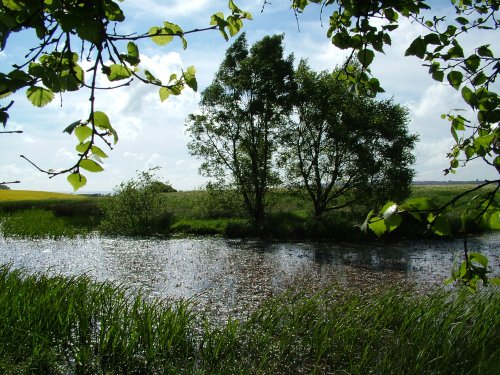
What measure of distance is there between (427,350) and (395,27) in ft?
14.3

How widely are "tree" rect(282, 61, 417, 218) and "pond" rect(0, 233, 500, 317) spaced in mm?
3537

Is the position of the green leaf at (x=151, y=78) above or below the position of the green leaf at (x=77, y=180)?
above

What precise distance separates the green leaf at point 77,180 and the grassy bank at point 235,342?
3640 millimetres

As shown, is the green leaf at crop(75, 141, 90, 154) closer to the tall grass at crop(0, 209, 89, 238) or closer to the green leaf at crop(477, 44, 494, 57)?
the green leaf at crop(477, 44, 494, 57)

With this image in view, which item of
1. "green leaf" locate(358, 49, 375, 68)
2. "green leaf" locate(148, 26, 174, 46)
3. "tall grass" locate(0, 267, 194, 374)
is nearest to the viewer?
"green leaf" locate(148, 26, 174, 46)

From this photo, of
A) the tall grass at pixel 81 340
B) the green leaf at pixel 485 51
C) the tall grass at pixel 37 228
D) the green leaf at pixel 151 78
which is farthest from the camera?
the tall grass at pixel 37 228

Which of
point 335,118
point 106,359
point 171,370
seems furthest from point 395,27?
point 335,118

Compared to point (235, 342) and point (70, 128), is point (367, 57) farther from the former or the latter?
point (235, 342)

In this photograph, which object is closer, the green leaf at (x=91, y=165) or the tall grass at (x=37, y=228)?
the green leaf at (x=91, y=165)

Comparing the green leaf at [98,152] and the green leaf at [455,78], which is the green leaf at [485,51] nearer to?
the green leaf at [455,78]

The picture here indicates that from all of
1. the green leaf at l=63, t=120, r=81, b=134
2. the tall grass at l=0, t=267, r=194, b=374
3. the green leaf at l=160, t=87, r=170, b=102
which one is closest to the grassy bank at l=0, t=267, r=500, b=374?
the tall grass at l=0, t=267, r=194, b=374

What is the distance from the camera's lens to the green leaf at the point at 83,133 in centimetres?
135

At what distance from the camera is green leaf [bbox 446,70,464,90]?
207cm

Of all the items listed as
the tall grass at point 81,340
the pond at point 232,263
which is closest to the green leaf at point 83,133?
the tall grass at point 81,340
